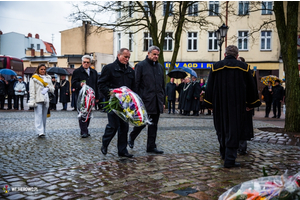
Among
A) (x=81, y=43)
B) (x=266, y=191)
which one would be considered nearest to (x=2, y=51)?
(x=81, y=43)

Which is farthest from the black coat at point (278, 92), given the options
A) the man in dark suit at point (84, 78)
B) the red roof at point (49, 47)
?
the red roof at point (49, 47)

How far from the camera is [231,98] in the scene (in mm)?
5625

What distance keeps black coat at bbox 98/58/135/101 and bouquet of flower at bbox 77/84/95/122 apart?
7.68 ft

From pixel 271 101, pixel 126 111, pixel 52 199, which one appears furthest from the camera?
pixel 271 101

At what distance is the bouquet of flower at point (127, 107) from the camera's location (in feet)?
19.3

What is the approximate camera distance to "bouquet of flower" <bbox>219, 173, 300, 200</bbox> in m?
2.56

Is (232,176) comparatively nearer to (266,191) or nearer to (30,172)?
(266,191)

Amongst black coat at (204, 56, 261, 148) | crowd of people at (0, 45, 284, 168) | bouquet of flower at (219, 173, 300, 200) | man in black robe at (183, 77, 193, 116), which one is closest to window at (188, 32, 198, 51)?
man in black robe at (183, 77, 193, 116)

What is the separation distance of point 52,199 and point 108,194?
0.64 metres

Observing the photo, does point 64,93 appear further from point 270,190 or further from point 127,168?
point 270,190

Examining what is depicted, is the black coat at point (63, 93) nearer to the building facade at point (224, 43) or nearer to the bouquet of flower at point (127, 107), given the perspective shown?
the bouquet of flower at point (127, 107)

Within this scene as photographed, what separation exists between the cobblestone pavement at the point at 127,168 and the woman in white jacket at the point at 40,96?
0.69 m

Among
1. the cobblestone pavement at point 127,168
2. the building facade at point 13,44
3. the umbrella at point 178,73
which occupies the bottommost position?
the cobblestone pavement at point 127,168

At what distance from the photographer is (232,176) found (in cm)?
496
